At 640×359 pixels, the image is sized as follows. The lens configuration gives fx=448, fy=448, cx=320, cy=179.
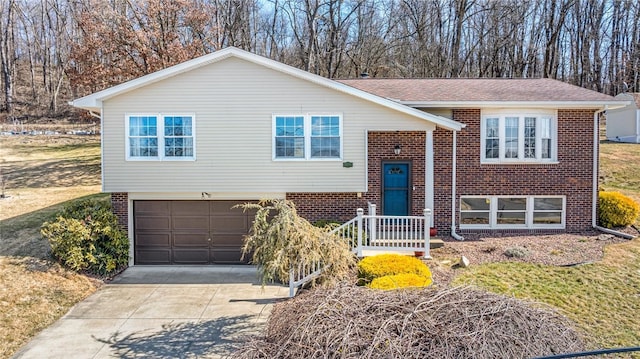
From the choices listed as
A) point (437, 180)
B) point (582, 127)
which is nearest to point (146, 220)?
point (437, 180)

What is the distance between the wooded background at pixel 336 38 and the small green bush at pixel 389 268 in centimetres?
1735

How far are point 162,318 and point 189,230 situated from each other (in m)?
4.42

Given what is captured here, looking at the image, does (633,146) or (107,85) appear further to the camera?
(633,146)

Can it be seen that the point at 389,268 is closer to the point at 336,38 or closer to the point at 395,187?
the point at 395,187

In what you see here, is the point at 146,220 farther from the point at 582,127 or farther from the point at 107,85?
the point at 582,127

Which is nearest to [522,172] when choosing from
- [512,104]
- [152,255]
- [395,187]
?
[512,104]

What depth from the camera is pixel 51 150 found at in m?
29.3

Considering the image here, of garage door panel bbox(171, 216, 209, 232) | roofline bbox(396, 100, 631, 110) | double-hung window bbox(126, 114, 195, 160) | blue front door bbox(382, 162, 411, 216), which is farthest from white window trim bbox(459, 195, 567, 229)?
double-hung window bbox(126, 114, 195, 160)

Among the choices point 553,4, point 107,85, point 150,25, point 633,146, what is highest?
point 553,4

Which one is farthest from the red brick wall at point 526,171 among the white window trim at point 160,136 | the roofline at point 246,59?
the white window trim at point 160,136

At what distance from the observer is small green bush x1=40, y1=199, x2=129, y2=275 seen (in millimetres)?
11953

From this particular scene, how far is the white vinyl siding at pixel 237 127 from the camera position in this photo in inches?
512

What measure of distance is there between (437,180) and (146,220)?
30.5 ft

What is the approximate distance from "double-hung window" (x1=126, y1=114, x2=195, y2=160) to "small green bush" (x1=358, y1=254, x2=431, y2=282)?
609 centimetres
